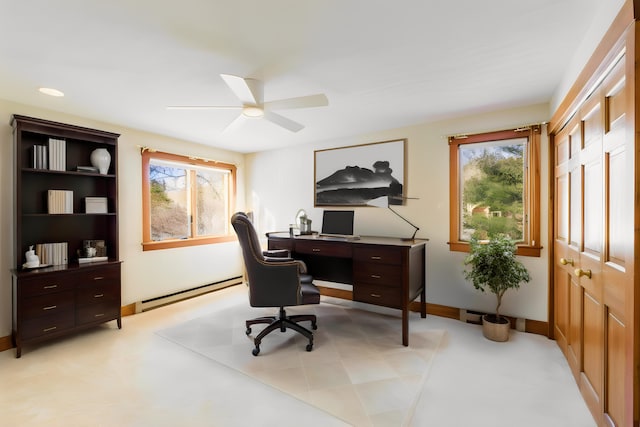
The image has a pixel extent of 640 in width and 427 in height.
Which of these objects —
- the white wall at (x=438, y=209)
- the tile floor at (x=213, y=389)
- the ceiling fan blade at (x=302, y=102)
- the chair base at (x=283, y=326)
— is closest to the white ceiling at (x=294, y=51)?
the ceiling fan blade at (x=302, y=102)

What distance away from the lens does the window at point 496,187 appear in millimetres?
2775

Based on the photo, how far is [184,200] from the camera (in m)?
4.15

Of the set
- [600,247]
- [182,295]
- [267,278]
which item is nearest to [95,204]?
[182,295]

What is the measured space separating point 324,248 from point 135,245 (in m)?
2.34

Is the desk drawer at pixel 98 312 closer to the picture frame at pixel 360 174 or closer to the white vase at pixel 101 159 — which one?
the white vase at pixel 101 159

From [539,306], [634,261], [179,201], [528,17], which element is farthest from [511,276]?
[179,201]

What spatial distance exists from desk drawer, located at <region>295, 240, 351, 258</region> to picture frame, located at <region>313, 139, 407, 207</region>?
93cm

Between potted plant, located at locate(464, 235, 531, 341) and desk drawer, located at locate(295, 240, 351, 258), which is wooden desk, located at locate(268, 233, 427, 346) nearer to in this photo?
→ desk drawer, located at locate(295, 240, 351, 258)

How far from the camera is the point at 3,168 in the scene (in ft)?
8.47

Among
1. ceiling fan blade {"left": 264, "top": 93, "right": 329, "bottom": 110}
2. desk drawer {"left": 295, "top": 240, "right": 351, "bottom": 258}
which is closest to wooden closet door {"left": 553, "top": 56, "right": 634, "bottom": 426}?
ceiling fan blade {"left": 264, "top": 93, "right": 329, "bottom": 110}

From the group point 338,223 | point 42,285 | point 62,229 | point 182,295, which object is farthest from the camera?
point 182,295

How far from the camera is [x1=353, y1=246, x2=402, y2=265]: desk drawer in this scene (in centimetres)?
268

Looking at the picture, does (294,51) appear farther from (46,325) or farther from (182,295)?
(182,295)

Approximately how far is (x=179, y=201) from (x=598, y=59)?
4337 millimetres
